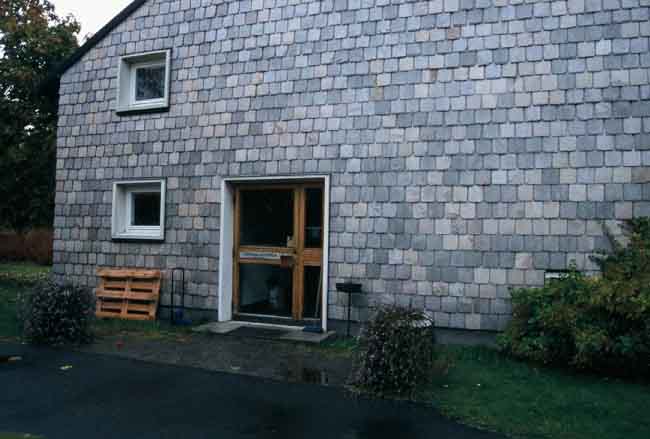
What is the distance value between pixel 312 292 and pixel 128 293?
3409 mm

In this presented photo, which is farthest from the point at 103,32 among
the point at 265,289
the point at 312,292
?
the point at 312,292

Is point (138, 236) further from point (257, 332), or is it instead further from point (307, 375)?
point (307, 375)

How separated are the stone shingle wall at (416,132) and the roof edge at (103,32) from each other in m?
0.27

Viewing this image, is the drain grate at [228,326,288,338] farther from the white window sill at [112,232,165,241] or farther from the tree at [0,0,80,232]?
the tree at [0,0,80,232]

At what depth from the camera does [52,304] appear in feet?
25.1

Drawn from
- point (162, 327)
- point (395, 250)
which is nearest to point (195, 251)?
point (162, 327)

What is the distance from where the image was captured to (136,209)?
34.7ft

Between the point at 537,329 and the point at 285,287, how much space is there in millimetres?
4036

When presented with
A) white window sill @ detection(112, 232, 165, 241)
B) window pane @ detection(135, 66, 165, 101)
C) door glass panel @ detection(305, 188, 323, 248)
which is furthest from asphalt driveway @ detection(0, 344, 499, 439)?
window pane @ detection(135, 66, 165, 101)

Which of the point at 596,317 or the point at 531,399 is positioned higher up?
the point at 596,317

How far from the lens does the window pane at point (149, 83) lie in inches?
411

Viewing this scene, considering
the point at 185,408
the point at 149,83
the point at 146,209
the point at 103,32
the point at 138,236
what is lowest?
the point at 185,408

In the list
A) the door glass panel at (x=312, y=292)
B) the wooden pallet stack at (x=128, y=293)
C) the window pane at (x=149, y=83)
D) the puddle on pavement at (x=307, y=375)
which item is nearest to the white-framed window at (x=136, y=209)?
the wooden pallet stack at (x=128, y=293)

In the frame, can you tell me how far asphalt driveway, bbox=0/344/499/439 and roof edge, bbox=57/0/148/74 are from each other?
6.52 meters
